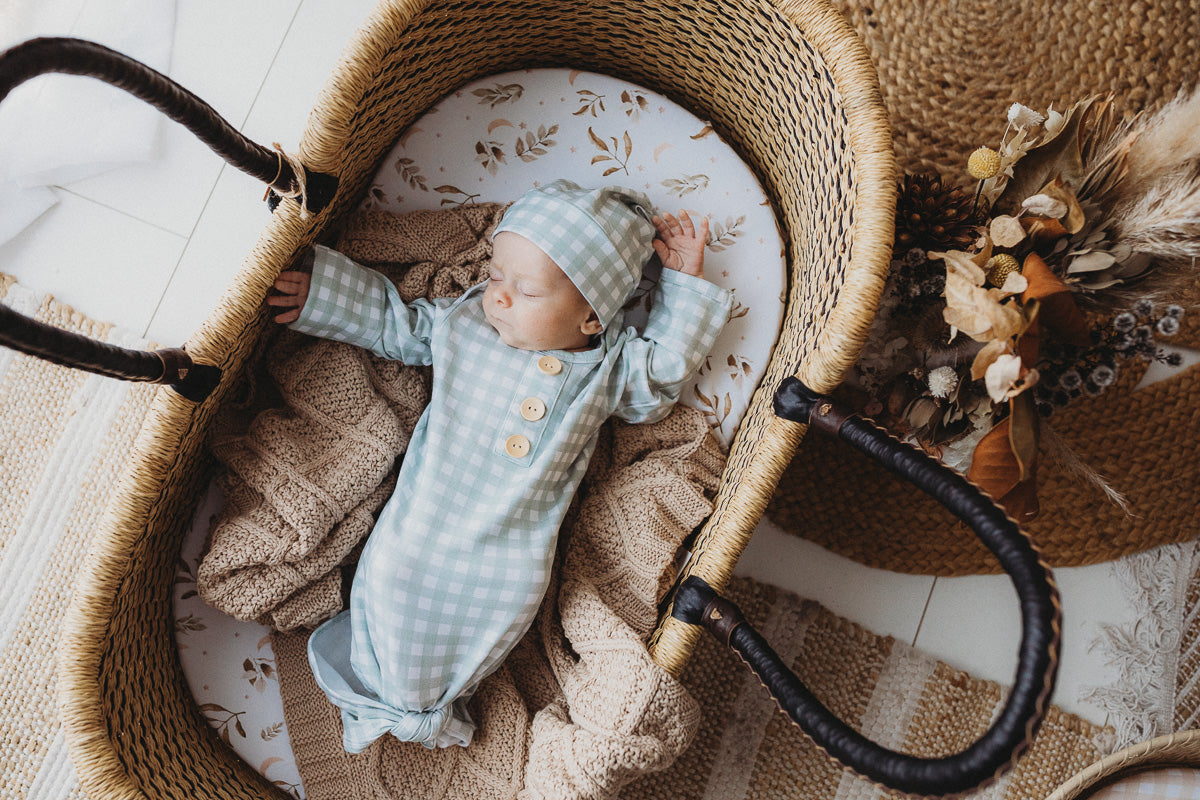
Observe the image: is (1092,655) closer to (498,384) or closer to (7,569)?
(498,384)

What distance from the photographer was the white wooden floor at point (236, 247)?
1.39m

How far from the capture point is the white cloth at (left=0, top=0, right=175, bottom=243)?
1373mm

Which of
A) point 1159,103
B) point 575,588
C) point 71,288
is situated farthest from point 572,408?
point 1159,103

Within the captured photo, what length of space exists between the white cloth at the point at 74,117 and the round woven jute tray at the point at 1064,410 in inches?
48.8

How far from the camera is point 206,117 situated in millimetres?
828

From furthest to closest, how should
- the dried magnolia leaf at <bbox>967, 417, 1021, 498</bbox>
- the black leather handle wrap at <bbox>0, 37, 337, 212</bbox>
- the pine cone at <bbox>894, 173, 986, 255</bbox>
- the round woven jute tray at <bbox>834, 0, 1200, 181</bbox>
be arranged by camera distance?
1. the round woven jute tray at <bbox>834, 0, 1200, 181</bbox>
2. the pine cone at <bbox>894, 173, 986, 255</bbox>
3. the dried magnolia leaf at <bbox>967, 417, 1021, 498</bbox>
4. the black leather handle wrap at <bbox>0, 37, 337, 212</bbox>

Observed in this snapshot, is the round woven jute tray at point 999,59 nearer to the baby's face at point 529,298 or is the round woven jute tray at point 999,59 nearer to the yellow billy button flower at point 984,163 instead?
the yellow billy button flower at point 984,163

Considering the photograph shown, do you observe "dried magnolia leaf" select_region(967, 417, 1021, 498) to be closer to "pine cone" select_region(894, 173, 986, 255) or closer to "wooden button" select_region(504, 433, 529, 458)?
"pine cone" select_region(894, 173, 986, 255)

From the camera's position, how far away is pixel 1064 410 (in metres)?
1.35

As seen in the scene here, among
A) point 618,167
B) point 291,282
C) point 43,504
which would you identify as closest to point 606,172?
point 618,167

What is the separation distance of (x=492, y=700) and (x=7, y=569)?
89 centimetres

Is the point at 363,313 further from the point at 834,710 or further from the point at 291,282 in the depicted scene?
the point at 834,710

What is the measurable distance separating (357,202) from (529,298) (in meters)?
0.36

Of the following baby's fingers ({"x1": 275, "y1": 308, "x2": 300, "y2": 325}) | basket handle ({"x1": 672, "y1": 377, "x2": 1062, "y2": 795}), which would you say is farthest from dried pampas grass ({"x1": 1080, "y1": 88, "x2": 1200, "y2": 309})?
baby's fingers ({"x1": 275, "y1": 308, "x2": 300, "y2": 325})
